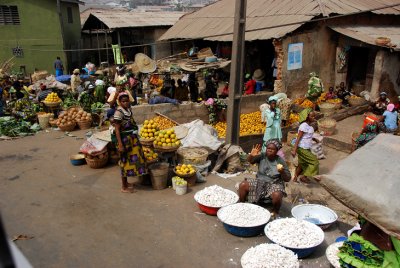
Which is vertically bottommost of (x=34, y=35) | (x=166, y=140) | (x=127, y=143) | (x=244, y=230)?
(x=244, y=230)

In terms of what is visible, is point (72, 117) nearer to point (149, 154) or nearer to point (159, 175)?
point (149, 154)

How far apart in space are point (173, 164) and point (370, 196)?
4411mm

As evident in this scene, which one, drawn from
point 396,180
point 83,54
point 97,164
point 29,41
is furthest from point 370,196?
point 83,54

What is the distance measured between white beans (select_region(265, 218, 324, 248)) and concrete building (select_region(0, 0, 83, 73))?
19250 mm

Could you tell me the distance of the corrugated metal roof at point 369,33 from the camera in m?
12.8

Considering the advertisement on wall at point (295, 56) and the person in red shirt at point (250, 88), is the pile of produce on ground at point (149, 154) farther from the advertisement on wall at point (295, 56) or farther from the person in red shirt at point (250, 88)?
the advertisement on wall at point (295, 56)

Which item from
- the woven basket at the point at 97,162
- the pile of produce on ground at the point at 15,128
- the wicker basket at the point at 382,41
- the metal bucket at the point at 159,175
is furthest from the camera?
the wicker basket at the point at 382,41

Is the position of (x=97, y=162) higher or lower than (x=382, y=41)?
lower

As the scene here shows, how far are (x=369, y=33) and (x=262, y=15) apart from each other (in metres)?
4.50

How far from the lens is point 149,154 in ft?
22.9

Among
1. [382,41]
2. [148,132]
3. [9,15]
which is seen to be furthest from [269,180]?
[9,15]

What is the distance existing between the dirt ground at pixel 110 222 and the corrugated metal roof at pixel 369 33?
25.5 ft

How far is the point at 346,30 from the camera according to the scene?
1355 cm

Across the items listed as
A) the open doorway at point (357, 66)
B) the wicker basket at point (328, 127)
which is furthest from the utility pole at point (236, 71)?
the open doorway at point (357, 66)
